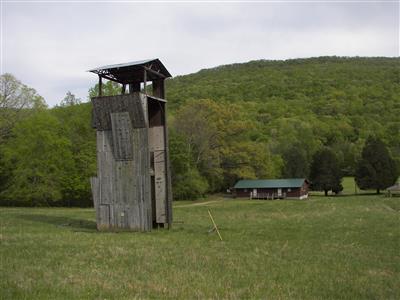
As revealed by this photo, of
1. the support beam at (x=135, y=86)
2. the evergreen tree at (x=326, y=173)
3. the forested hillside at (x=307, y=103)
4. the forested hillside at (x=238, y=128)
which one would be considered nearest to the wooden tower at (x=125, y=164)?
the support beam at (x=135, y=86)

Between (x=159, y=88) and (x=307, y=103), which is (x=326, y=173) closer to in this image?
(x=159, y=88)

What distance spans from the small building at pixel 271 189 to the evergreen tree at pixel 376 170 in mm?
9581

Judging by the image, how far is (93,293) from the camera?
1022cm

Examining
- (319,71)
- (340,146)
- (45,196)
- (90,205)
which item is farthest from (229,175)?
(319,71)

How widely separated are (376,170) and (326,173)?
28.3 ft

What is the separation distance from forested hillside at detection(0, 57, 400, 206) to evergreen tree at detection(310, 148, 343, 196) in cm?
784

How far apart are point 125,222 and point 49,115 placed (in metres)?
40.1

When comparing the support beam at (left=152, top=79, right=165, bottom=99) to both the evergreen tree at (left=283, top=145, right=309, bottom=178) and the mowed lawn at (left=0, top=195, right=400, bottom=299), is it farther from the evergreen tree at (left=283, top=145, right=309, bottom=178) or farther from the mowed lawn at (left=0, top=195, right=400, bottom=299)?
the evergreen tree at (left=283, top=145, right=309, bottom=178)

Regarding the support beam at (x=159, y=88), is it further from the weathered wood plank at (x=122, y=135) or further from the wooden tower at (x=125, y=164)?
the weathered wood plank at (x=122, y=135)

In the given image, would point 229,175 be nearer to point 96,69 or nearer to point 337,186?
point 337,186

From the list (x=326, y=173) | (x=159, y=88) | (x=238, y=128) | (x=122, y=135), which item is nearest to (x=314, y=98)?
(x=326, y=173)

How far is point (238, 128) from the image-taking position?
74812mm

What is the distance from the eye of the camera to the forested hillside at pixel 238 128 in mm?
60688

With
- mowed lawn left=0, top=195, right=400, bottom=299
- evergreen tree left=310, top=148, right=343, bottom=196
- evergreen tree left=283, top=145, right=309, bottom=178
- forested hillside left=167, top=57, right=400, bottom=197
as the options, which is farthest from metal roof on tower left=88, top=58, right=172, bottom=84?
evergreen tree left=283, top=145, right=309, bottom=178
